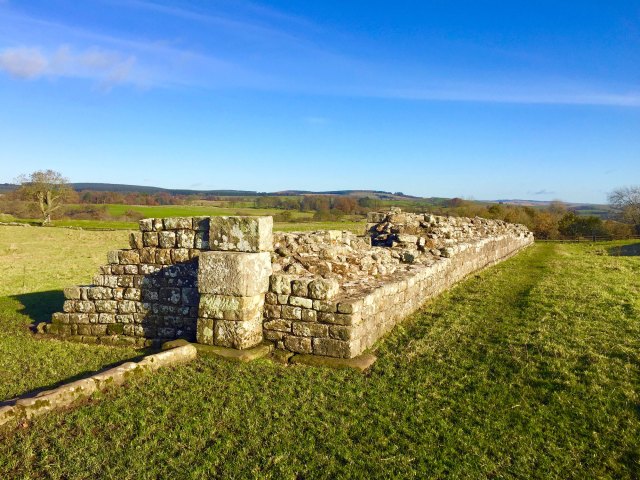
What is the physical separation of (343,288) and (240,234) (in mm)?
1926

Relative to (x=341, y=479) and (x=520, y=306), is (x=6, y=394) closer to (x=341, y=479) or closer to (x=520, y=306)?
(x=341, y=479)

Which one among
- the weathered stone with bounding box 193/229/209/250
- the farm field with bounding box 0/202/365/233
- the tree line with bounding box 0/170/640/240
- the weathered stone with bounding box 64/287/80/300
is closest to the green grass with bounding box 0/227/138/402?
the weathered stone with bounding box 64/287/80/300

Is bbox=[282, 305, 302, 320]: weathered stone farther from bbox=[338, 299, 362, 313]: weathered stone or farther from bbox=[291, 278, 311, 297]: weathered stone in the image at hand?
bbox=[338, 299, 362, 313]: weathered stone

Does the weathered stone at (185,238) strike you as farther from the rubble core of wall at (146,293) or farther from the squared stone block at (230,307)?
the squared stone block at (230,307)

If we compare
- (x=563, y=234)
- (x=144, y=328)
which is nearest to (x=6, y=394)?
(x=144, y=328)

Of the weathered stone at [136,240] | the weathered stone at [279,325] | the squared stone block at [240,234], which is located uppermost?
the squared stone block at [240,234]

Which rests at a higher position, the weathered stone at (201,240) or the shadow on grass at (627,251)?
the weathered stone at (201,240)

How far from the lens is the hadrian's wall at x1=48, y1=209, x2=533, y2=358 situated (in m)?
6.55

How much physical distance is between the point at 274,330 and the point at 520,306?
5839 mm

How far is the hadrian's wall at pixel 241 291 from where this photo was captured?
6.55m

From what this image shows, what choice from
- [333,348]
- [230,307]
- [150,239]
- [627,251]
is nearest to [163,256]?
[150,239]

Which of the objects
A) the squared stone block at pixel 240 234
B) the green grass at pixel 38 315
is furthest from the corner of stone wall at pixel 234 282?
the green grass at pixel 38 315

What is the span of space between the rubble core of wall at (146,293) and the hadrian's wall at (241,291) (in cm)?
2

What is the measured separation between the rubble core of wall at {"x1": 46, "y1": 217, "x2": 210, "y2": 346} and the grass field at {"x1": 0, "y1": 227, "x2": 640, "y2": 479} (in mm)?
646
